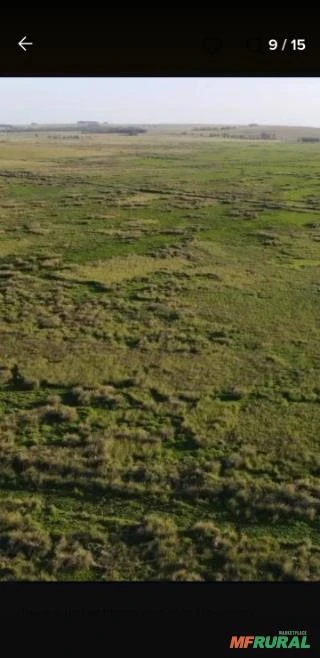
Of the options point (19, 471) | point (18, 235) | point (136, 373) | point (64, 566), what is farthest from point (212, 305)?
point (18, 235)

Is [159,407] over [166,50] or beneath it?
beneath

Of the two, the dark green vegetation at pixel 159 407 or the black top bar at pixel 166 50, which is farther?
the dark green vegetation at pixel 159 407

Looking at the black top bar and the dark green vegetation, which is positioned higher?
the black top bar

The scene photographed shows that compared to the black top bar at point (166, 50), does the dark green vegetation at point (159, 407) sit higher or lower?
lower

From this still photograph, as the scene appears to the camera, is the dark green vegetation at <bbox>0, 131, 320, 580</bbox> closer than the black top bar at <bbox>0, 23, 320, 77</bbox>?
No

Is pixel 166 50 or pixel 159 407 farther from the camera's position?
pixel 159 407
